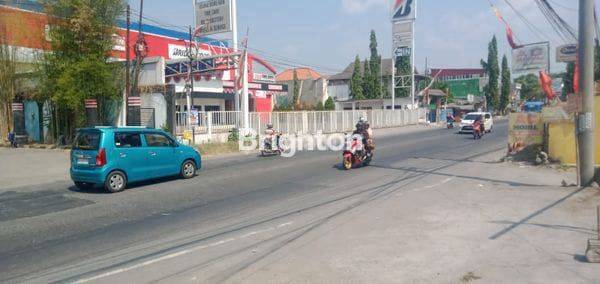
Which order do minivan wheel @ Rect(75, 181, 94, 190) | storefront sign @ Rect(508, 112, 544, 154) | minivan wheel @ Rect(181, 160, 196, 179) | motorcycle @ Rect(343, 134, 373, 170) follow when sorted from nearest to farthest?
1. minivan wheel @ Rect(75, 181, 94, 190)
2. minivan wheel @ Rect(181, 160, 196, 179)
3. motorcycle @ Rect(343, 134, 373, 170)
4. storefront sign @ Rect(508, 112, 544, 154)

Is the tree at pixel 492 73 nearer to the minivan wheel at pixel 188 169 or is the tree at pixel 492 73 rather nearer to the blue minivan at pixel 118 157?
the minivan wheel at pixel 188 169

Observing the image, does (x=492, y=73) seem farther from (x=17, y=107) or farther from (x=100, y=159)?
(x=100, y=159)

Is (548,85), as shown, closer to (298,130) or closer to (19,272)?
(298,130)

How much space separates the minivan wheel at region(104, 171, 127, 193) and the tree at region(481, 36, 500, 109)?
79.2 m

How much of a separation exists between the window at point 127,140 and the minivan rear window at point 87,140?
17.8 inches

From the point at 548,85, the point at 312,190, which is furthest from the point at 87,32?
the point at 548,85

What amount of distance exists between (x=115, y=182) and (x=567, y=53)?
16629mm

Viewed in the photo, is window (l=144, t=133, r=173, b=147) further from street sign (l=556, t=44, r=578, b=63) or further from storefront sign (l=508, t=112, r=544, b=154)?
street sign (l=556, t=44, r=578, b=63)

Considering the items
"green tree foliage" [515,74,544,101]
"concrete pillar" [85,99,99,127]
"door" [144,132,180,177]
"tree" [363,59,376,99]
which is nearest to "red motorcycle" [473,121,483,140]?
"door" [144,132,180,177]

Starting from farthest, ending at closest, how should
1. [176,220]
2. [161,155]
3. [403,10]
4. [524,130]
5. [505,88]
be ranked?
[505,88] → [403,10] → [524,130] → [161,155] → [176,220]

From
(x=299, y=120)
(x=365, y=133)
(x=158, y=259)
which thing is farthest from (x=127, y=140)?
(x=299, y=120)

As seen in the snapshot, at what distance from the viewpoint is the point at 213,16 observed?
27875 mm

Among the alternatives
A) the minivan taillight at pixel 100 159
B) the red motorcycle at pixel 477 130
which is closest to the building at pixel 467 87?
the red motorcycle at pixel 477 130

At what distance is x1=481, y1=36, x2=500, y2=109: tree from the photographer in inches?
3172
